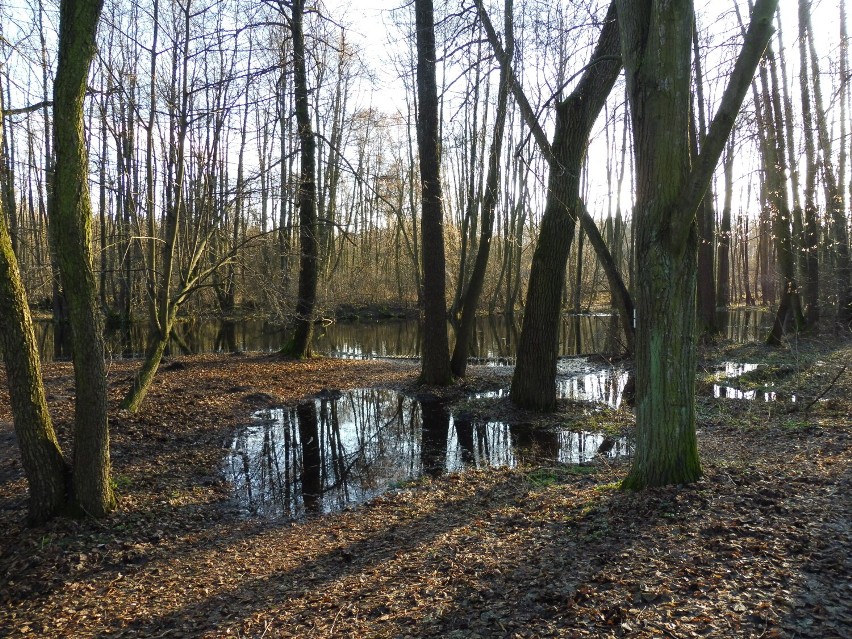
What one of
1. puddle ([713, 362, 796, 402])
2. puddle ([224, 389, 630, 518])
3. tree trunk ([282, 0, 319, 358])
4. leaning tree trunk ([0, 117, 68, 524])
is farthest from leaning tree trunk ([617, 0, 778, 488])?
tree trunk ([282, 0, 319, 358])

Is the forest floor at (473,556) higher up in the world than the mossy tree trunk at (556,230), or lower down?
lower down

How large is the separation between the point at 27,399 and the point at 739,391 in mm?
11445

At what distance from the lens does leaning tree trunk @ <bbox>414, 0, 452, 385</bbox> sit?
38.8 ft

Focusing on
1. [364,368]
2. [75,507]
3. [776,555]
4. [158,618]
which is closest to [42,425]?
[75,507]

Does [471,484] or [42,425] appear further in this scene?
[471,484]

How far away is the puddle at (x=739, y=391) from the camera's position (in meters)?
10.1

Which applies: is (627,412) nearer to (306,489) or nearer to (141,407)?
(306,489)

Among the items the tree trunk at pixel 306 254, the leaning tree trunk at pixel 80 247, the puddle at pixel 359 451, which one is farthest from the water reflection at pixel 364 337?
the leaning tree trunk at pixel 80 247

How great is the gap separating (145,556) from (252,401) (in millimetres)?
6441

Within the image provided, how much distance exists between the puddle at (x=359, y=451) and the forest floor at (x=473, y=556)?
0.53 meters

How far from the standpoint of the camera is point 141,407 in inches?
364

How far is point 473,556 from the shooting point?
4.39 metres

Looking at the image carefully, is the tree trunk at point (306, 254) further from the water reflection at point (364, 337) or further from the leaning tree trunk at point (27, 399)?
the leaning tree trunk at point (27, 399)

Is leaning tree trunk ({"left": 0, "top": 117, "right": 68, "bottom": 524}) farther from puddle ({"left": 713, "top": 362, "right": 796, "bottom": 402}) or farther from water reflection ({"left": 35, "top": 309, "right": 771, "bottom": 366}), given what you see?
water reflection ({"left": 35, "top": 309, "right": 771, "bottom": 366})
